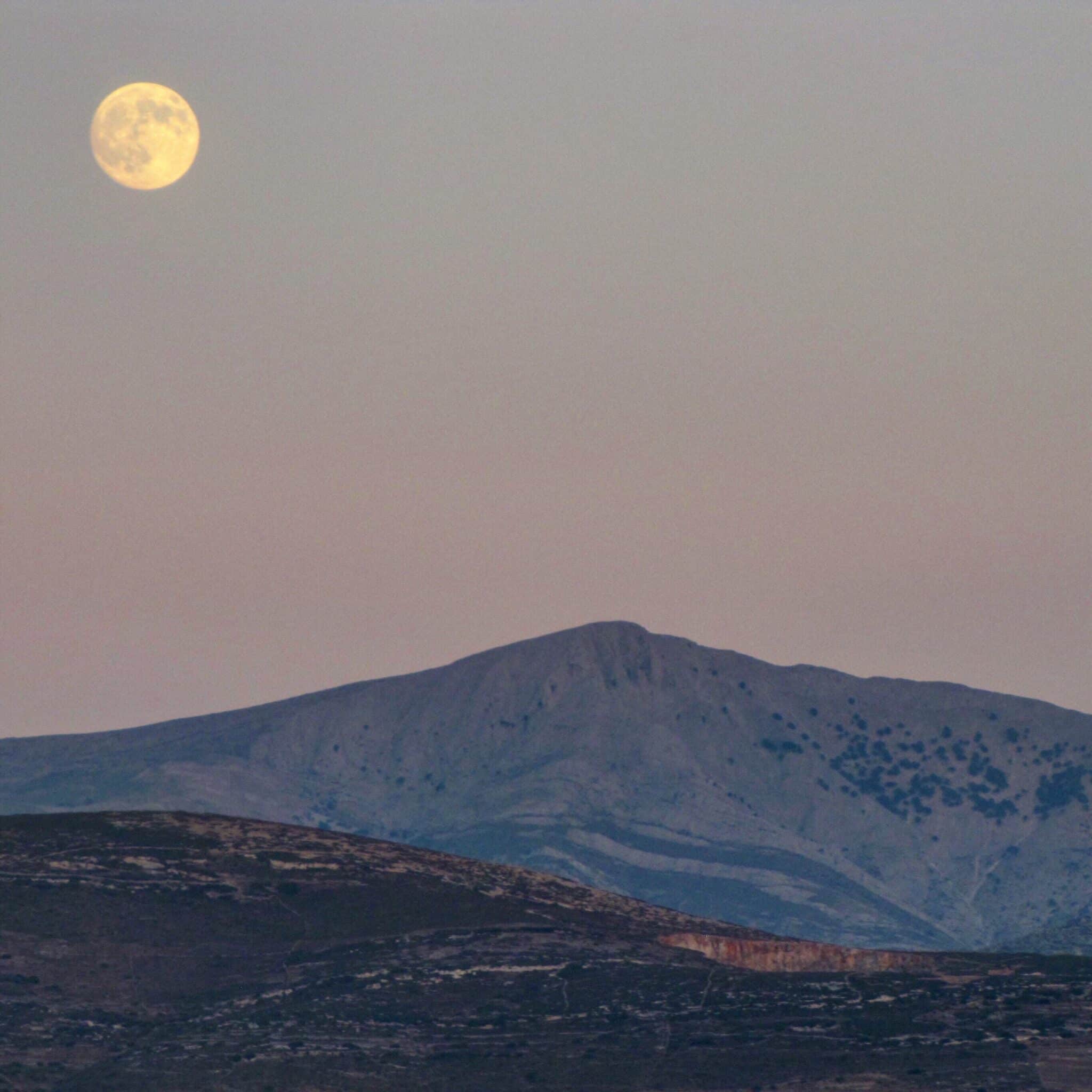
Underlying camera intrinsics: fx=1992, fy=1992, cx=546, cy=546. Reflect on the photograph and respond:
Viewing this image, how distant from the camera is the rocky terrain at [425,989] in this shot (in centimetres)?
10769

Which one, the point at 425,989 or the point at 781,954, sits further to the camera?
the point at 781,954

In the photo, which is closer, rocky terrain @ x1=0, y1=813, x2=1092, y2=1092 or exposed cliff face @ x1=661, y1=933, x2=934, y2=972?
rocky terrain @ x1=0, y1=813, x2=1092, y2=1092

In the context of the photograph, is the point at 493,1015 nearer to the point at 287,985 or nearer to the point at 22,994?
the point at 287,985

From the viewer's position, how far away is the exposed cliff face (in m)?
141

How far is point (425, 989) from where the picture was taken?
12406cm

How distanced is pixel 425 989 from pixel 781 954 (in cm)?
3166

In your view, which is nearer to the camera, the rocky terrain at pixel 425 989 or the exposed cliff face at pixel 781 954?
the rocky terrain at pixel 425 989

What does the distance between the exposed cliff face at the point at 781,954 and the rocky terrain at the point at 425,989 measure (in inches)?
10.8

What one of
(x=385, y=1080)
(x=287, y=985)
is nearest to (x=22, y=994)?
(x=287, y=985)

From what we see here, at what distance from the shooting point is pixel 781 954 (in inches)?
5669

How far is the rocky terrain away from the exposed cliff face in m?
0.27

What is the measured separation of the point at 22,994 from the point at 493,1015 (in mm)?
29165

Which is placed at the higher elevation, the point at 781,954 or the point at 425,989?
the point at 781,954

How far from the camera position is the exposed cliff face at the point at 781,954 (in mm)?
141125
